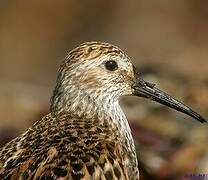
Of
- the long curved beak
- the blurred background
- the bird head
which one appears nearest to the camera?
the bird head

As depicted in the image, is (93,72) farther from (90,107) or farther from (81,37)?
(81,37)

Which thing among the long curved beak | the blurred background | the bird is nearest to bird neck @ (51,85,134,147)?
the bird

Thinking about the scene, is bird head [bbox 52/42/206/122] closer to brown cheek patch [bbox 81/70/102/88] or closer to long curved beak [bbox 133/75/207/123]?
brown cheek patch [bbox 81/70/102/88]

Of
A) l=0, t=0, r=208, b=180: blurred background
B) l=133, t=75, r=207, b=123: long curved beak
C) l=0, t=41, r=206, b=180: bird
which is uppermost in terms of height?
l=0, t=0, r=208, b=180: blurred background

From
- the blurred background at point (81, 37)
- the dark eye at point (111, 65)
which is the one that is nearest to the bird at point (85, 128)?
the dark eye at point (111, 65)

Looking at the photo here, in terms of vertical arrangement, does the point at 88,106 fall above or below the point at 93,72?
below

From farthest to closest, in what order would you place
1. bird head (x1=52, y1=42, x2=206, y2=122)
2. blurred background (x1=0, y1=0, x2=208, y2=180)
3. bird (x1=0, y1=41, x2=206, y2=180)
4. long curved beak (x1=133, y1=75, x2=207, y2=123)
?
1. blurred background (x1=0, y1=0, x2=208, y2=180)
2. long curved beak (x1=133, y1=75, x2=207, y2=123)
3. bird head (x1=52, y1=42, x2=206, y2=122)
4. bird (x1=0, y1=41, x2=206, y2=180)

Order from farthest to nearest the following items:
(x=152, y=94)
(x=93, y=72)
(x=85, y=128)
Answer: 1. (x=152, y=94)
2. (x=93, y=72)
3. (x=85, y=128)

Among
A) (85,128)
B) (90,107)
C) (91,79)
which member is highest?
(91,79)

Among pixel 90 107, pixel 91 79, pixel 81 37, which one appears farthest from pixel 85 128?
pixel 81 37
